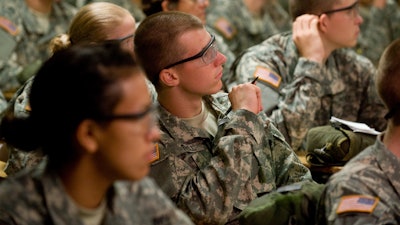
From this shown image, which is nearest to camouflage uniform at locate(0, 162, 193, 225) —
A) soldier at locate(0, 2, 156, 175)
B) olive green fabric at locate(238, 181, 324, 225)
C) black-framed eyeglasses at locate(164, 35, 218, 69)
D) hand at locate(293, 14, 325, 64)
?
olive green fabric at locate(238, 181, 324, 225)

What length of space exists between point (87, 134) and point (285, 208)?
0.69 meters

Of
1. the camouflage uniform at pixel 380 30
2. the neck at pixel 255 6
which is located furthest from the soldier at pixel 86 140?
the camouflage uniform at pixel 380 30

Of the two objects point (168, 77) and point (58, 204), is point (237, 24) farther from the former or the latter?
point (58, 204)

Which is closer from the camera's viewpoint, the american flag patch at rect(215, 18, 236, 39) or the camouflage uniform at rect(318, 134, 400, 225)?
the camouflage uniform at rect(318, 134, 400, 225)

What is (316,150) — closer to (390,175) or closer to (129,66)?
(390,175)

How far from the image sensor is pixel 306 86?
381 centimetres

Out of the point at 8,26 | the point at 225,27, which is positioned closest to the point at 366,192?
the point at 8,26

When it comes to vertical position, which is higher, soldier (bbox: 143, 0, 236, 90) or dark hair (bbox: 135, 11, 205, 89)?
dark hair (bbox: 135, 11, 205, 89)

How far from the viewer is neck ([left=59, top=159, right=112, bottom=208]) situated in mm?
1954

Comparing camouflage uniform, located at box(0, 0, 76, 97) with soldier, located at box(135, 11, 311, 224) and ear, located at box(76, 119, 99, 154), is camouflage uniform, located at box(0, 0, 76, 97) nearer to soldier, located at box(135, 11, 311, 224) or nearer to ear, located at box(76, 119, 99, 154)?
soldier, located at box(135, 11, 311, 224)

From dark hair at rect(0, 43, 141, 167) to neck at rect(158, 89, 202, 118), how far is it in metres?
0.82

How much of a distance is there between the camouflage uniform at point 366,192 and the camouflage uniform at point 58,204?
48cm

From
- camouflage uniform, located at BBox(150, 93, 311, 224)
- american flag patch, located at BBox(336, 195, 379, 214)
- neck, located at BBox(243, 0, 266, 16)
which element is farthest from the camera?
neck, located at BBox(243, 0, 266, 16)

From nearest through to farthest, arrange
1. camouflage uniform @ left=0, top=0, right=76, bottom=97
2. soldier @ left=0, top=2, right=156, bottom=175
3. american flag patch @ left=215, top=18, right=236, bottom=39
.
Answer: soldier @ left=0, top=2, right=156, bottom=175
camouflage uniform @ left=0, top=0, right=76, bottom=97
american flag patch @ left=215, top=18, right=236, bottom=39
